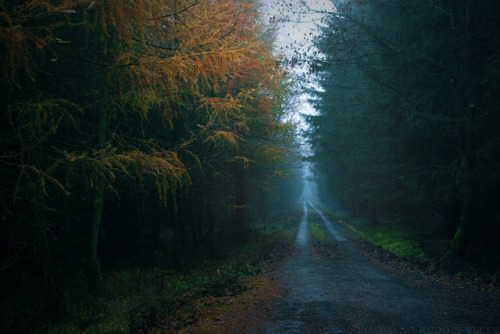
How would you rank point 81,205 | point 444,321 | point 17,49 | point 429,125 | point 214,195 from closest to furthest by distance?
point 17,49 < point 444,321 < point 81,205 < point 429,125 < point 214,195

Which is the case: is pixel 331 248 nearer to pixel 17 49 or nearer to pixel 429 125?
pixel 429 125

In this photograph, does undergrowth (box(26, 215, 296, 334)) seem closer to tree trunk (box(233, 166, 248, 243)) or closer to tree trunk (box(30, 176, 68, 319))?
tree trunk (box(30, 176, 68, 319))

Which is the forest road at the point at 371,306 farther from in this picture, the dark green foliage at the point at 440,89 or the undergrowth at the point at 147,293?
the dark green foliage at the point at 440,89

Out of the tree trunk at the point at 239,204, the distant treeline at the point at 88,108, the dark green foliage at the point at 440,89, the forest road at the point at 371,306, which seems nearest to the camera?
the distant treeline at the point at 88,108

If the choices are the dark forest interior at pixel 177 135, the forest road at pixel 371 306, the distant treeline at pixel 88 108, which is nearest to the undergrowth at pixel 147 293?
the dark forest interior at pixel 177 135

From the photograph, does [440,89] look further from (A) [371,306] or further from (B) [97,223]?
(B) [97,223]

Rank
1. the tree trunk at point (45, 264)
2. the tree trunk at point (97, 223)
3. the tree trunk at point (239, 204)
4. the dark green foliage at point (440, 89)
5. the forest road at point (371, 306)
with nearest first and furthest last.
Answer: the forest road at point (371, 306), the tree trunk at point (45, 264), the tree trunk at point (97, 223), the dark green foliage at point (440, 89), the tree trunk at point (239, 204)

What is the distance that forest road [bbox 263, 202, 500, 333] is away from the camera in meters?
5.10

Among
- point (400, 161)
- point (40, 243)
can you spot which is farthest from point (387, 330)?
point (400, 161)

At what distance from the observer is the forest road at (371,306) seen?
16.7 ft

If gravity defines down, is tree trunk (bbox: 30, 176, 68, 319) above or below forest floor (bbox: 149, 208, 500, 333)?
above

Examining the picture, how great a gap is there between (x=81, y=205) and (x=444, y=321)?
377 inches

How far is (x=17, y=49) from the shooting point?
11.7ft

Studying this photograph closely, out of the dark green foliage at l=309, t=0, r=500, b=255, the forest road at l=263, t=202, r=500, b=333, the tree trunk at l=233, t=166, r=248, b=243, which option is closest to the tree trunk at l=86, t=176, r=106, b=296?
the forest road at l=263, t=202, r=500, b=333
